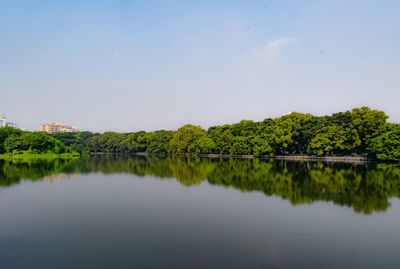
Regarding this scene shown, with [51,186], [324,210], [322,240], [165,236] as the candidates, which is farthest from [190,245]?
[51,186]

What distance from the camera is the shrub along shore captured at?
5341 centimetres

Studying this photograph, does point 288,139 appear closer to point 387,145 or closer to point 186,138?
point 387,145

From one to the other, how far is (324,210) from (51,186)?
1852 cm

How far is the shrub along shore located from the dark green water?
3243cm

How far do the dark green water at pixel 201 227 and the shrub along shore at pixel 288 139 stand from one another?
32435mm

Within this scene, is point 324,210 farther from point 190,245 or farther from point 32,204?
point 32,204

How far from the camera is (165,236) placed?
1197cm

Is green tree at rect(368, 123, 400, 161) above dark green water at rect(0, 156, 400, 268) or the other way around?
above

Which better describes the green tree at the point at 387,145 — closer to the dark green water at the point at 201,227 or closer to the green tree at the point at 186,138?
the dark green water at the point at 201,227

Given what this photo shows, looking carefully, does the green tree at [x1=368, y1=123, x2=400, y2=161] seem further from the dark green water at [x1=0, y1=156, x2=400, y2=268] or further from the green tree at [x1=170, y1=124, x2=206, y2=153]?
the green tree at [x1=170, y1=124, x2=206, y2=153]

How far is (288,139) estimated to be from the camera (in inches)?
2491

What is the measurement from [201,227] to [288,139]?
52.6 metres

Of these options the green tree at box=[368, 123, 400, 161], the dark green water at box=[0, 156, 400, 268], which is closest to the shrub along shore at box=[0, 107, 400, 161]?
the green tree at box=[368, 123, 400, 161]

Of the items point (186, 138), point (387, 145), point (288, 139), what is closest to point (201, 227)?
point (387, 145)
